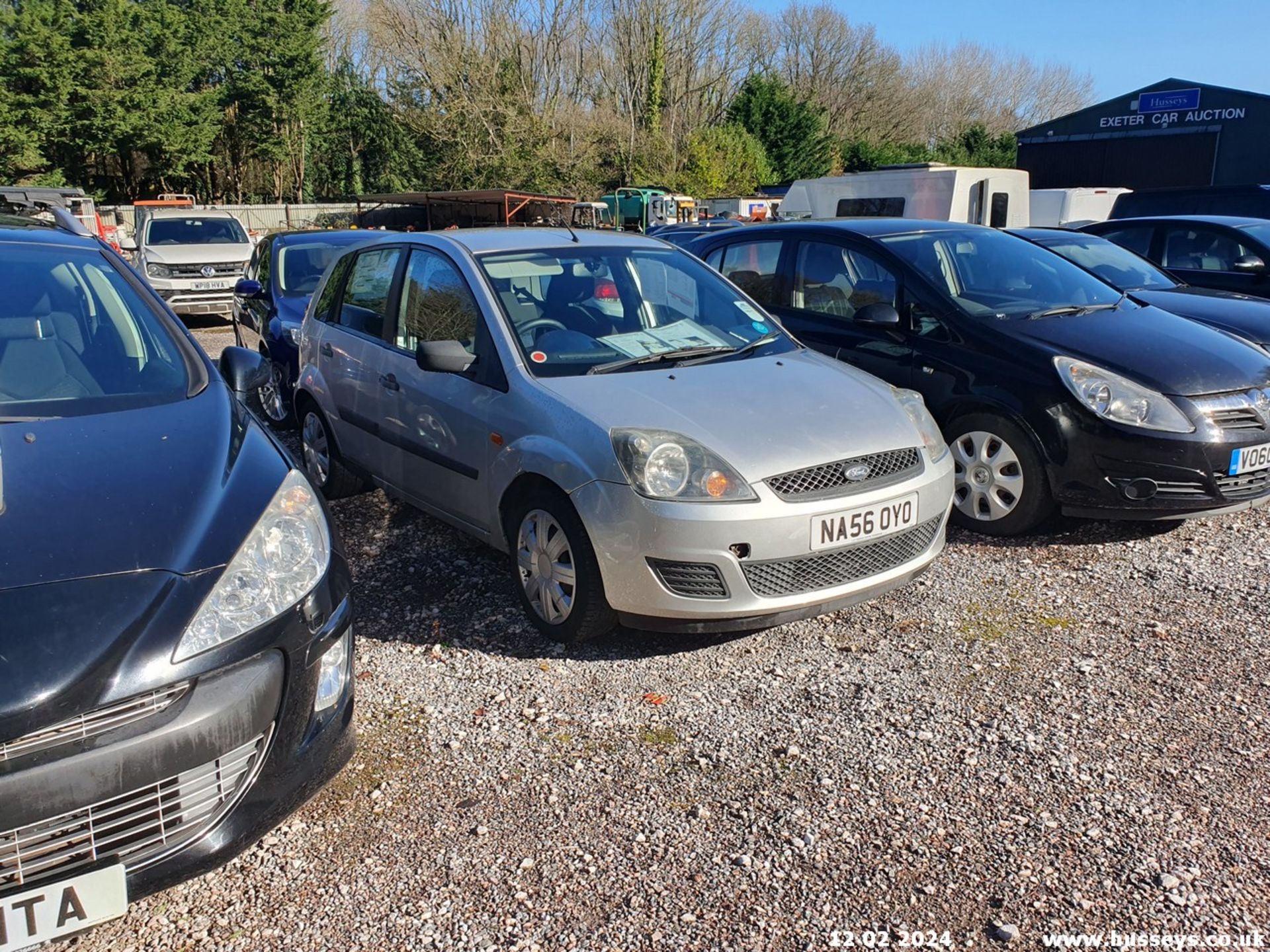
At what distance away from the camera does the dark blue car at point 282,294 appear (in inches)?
302

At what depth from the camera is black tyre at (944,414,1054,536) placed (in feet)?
15.8

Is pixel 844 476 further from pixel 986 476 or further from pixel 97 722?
pixel 97 722

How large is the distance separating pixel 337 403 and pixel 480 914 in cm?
359

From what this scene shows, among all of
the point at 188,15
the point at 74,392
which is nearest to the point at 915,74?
the point at 188,15

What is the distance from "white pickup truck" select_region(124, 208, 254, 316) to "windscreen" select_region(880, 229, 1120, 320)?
459 inches

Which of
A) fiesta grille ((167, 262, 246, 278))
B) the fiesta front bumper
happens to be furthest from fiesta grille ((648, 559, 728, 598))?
fiesta grille ((167, 262, 246, 278))

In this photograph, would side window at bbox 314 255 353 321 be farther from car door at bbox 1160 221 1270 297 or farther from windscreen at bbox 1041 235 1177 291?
car door at bbox 1160 221 1270 297

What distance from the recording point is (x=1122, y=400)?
4.63m

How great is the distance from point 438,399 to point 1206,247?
7720 millimetres

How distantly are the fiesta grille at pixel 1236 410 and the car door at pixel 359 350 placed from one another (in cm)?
399

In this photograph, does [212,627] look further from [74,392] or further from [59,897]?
[74,392]

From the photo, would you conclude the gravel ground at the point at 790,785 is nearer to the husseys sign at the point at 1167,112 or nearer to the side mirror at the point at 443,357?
the side mirror at the point at 443,357

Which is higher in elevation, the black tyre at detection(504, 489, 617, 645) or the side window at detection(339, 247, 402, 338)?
the side window at detection(339, 247, 402, 338)

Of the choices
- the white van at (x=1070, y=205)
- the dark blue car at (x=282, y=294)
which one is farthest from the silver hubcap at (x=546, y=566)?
the white van at (x=1070, y=205)
